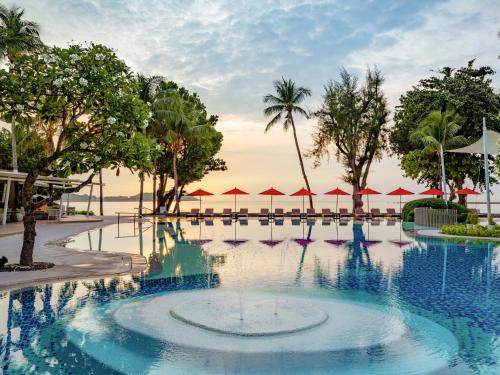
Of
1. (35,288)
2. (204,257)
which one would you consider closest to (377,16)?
(204,257)

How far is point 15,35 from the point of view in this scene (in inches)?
1107

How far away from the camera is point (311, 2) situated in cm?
2030

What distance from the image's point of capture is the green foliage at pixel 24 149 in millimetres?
39000

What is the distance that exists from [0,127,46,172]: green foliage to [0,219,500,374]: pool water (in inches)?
1201

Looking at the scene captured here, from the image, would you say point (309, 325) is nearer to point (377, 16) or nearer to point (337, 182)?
point (377, 16)

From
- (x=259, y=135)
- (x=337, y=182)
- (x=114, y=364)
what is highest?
(x=259, y=135)

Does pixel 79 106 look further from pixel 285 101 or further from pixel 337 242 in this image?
pixel 285 101

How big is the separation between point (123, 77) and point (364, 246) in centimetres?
1287

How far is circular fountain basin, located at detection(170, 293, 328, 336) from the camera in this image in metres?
7.48

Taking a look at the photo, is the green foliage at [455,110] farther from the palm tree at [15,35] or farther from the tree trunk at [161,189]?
the palm tree at [15,35]

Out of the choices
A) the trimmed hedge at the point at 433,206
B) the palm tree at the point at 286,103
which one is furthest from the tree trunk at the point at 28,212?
the palm tree at the point at 286,103

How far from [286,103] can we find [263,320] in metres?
35.1

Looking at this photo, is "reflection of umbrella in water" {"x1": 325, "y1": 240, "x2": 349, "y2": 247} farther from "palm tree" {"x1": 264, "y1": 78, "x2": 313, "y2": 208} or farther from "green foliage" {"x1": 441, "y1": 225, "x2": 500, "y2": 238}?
"palm tree" {"x1": 264, "y1": 78, "x2": 313, "y2": 208}

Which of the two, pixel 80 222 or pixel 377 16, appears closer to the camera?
pixel 377 16
